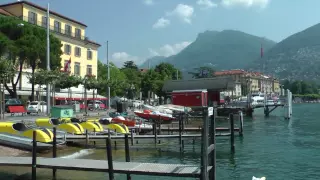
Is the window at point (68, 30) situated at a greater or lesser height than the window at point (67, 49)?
greater

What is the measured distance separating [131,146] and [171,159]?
3.89 metres

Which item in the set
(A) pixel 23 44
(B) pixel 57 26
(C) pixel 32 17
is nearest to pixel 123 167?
(A) pixel 23 44

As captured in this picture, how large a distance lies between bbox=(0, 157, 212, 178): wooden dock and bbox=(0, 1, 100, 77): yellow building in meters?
49.9

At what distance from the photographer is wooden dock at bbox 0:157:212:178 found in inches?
526

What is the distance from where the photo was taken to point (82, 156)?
2339cm

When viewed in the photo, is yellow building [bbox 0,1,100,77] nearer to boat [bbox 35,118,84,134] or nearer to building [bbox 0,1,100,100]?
building [bbox 0,1,100,100]

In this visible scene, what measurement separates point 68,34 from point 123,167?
60.5 meters

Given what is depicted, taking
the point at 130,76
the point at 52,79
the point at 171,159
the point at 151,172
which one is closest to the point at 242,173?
the point at 171,159

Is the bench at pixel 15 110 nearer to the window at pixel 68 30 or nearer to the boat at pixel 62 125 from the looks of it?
the boat at pixel 62 125

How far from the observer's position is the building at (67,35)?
2421 inches

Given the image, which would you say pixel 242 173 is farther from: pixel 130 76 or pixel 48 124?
pixel 130 76

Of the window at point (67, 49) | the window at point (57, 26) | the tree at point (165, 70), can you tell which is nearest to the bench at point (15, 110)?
the window at point (57, 26)

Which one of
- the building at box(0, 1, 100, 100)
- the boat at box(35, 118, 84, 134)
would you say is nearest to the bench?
the boat at box(35, 118, 84, 134)

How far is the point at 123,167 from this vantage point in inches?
579
